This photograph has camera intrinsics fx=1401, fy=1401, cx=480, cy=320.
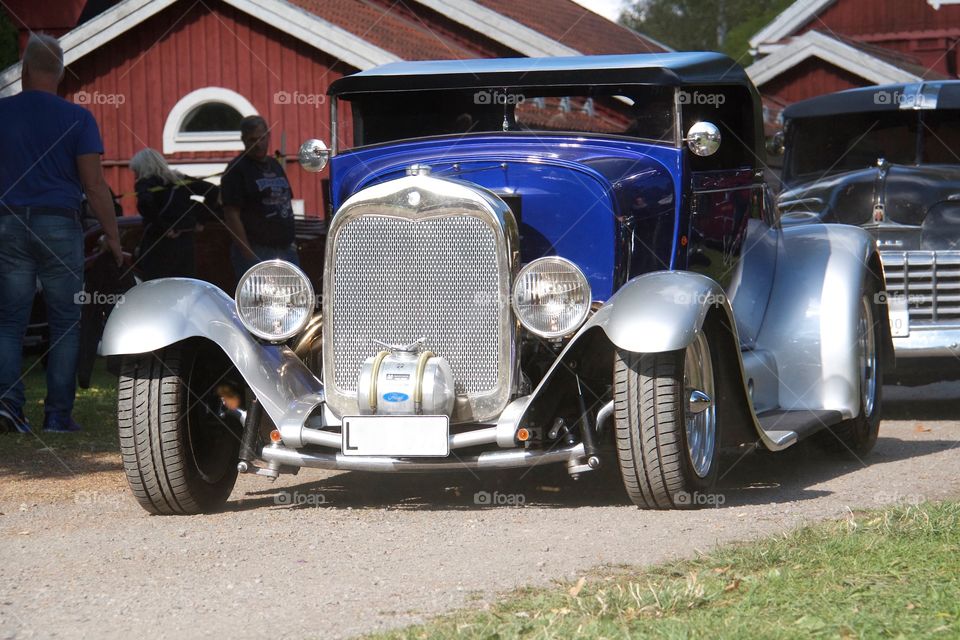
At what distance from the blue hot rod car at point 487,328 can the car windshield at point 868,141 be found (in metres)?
3.65

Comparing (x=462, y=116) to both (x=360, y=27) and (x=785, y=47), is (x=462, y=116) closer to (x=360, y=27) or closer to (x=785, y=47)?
(x=360, y=27)

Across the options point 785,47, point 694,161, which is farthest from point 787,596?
point 785,47

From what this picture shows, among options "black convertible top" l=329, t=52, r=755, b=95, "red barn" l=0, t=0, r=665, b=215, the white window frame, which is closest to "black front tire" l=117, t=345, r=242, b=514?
"black convertible top" l=329, t=52, r=755, b=95

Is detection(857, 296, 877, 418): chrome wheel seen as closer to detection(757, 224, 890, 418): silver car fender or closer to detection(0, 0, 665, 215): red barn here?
detection(757, 224, 890, 418): silver car fender

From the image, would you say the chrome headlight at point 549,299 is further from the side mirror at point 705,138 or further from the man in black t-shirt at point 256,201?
the man in black t-shirt at point 256,201

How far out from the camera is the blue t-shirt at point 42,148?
7.64 meters

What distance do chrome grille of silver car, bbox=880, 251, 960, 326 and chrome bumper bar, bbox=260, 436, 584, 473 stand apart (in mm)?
4144

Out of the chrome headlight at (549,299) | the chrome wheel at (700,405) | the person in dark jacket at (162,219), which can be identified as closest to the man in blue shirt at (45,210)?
the person in dark jacket at (162,219)

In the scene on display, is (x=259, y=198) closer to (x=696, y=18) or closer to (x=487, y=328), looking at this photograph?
(x=487, y=328)

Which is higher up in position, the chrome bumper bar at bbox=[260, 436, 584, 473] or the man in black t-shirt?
the man in black t-shirt

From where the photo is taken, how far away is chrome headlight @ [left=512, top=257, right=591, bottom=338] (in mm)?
5316

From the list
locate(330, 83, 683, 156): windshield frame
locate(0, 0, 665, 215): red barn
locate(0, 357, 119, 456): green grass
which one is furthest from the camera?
locate(0, 0, 665, 215): red barn

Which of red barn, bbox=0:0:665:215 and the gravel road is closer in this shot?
the gravel road

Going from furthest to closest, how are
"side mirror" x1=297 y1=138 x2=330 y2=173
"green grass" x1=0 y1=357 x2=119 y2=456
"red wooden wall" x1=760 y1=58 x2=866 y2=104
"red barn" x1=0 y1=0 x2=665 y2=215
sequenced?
1. "red wooden wall" x1=760 y1=58 x2=866 y2=104
2. "red barn" x1=0 y1=0 x2=665 y2=215
3. "green grass" x1=0 y1=357 x2=119 y2=456
4. "side mirror" x1=297 y1=138 x2=330 y2=173
